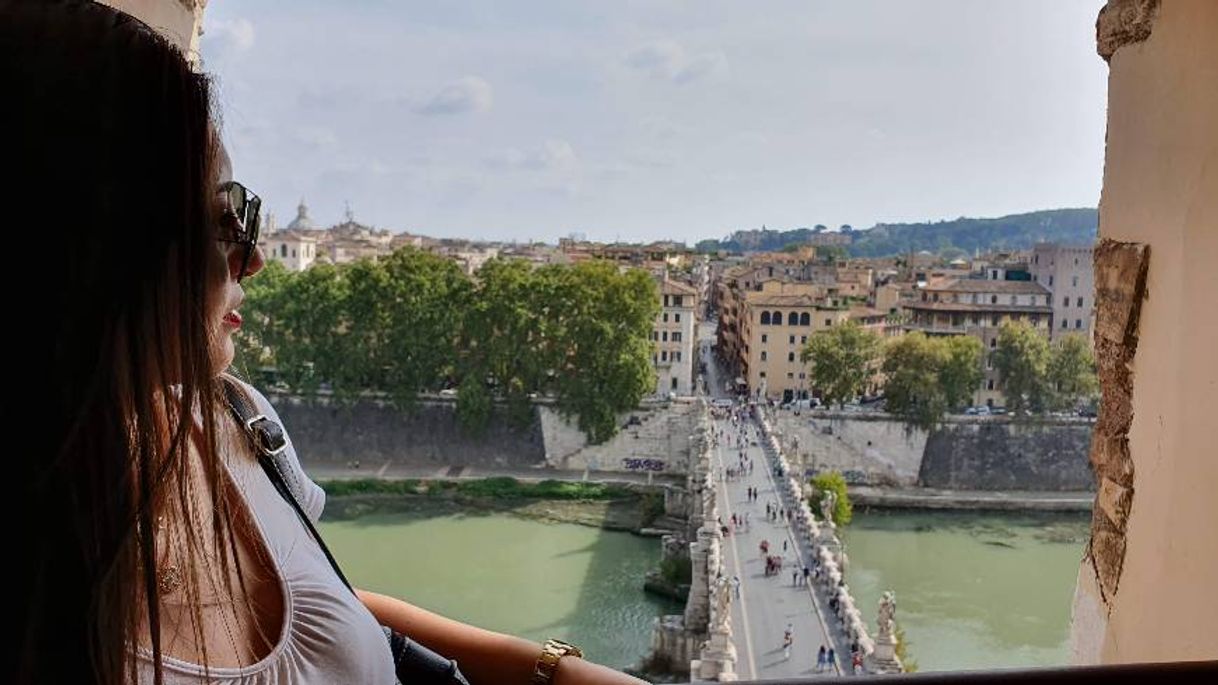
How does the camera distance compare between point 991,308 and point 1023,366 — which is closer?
point 1023,366

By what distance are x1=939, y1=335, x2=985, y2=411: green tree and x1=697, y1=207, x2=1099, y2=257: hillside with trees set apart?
17658 mm

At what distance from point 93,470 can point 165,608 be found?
8 centimetres

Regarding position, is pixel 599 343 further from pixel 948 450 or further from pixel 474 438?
pixel 948 450

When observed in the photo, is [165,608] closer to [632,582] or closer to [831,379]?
[632,582]

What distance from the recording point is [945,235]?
152 ft

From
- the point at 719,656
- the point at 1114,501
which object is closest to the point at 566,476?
the point at 719,656

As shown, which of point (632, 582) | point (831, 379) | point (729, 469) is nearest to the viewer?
point (632, 582)

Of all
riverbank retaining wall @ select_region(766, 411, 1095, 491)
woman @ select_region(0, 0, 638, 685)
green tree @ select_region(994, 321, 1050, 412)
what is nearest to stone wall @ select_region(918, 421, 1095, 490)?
riverbank retaining wall @ select_region(766, 411, 1095, 491)

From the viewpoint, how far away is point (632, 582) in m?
8.96

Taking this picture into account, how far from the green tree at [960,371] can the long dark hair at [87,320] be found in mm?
12992

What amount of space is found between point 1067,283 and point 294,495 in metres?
15.5

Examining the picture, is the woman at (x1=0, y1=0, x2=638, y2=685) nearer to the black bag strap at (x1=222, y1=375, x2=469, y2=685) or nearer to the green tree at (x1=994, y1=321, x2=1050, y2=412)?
the black bag strap at (x1=222, y1=375, x2=469, y2=685)

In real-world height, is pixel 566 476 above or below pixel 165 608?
below

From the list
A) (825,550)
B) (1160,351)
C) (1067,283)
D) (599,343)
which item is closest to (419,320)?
(599,343)
